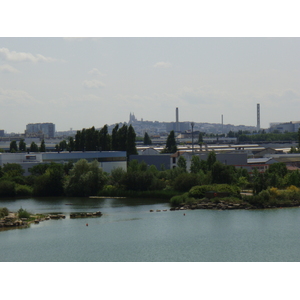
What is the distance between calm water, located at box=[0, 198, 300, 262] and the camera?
8.53 metres

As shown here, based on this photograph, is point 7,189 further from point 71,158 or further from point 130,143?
point 130,143

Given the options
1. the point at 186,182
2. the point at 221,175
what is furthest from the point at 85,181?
the point at 221,175

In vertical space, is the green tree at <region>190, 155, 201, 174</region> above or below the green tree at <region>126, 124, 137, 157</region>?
below

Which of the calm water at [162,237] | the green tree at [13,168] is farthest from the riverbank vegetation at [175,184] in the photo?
the calm water at [162,237]

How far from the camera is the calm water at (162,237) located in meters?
8.53


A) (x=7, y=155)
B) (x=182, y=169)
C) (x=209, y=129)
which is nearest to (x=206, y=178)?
(x=182, y=169)

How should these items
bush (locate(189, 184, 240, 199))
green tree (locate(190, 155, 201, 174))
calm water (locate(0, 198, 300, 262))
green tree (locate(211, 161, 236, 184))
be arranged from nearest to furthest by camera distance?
1. calm water (locate(0, 198, 300, 262))
2. bush (locate(189, 184, 240, 199))
3. green tree (locate(211, 161, 236, 184))
4. green tree (locate(190, 155, 201, 174))

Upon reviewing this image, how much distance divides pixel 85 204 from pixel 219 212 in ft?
14.3

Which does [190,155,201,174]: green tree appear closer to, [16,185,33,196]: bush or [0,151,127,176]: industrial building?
[0,151,127,176]: industrial building

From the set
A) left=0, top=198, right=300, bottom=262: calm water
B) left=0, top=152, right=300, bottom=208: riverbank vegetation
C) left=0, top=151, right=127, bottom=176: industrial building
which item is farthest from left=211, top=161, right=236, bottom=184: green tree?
left=0, top=151, right=127, bottom=176: industrial building

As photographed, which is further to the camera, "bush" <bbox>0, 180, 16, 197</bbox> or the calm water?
"bush" <bbox>0, 180, 16, 197</bbox>

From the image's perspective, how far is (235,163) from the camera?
2305cm

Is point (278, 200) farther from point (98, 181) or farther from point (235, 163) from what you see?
point (235, 163)

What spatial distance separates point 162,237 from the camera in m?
10.0
